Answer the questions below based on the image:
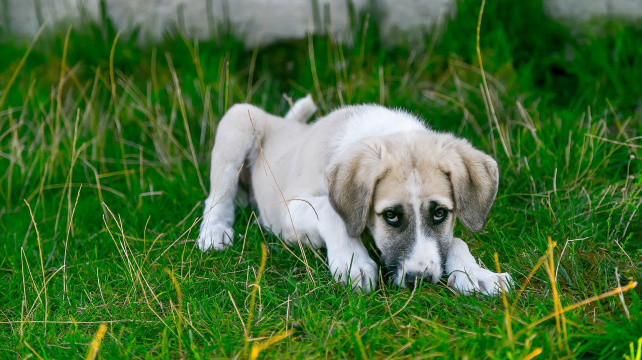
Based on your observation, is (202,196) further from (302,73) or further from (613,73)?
(613,73)

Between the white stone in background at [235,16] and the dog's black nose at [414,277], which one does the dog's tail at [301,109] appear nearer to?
the white stone in background at [235,16]

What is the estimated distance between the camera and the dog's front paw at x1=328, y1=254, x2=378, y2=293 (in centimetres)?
345

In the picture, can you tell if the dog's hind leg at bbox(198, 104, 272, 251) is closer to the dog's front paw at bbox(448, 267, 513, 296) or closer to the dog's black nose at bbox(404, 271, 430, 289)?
the dog's black nose at bbox(404, 271, 430, 289)

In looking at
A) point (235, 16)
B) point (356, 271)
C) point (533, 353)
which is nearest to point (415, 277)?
point (356, 271)

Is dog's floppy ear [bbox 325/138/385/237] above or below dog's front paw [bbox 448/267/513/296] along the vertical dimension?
above

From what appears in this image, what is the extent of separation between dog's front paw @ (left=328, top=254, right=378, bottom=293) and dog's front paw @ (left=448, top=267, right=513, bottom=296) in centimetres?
42

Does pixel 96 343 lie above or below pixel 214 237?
above

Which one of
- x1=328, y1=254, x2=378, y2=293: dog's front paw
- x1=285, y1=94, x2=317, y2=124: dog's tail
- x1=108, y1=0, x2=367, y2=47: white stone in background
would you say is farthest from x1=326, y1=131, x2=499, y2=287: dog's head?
x1=108, y1=0, x2=367, y2=47: white stone in background

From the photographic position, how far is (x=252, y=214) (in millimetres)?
4566

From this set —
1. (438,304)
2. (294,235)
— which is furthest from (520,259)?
(294,235)

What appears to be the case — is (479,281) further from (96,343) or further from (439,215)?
(96,343)

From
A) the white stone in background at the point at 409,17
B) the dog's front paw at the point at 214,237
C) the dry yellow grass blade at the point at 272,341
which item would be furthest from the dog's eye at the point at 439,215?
the white stone in background at the point at 409,17

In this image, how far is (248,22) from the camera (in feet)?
21.1

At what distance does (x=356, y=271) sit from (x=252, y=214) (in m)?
1.27
